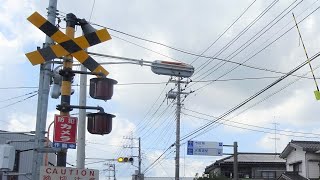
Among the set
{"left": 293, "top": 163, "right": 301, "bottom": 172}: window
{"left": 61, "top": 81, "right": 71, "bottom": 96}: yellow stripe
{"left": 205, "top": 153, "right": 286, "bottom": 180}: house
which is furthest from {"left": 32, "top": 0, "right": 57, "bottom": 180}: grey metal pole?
{"left": 205, "top": 153, "right": 286, "bottom": 180}: house

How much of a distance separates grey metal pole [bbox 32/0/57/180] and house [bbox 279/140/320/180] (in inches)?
1322

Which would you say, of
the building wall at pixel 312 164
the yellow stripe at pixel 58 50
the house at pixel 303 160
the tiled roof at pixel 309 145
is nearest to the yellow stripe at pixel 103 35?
the yellow stripe at pixel 58 50

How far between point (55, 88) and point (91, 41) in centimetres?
185

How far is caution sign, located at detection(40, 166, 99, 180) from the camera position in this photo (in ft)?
29.5

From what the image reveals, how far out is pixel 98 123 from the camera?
31.9 ft

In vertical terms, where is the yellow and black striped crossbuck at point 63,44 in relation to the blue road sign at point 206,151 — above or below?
above

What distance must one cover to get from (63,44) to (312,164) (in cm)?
3485

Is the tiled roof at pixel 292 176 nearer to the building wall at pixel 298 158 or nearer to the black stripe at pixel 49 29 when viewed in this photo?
the building wall at pixel 298 158

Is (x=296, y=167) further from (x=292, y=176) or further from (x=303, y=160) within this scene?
(x=292, y=176)

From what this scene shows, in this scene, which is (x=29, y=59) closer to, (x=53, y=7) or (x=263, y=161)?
(x=53, y=7)

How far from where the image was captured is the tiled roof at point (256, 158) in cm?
5587

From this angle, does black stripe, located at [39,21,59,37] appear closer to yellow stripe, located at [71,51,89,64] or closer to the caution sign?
yellow stripe, located at [71,51,89,64]

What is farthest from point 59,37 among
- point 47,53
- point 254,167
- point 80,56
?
point 254,167

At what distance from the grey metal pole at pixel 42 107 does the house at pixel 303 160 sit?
33567 mm
